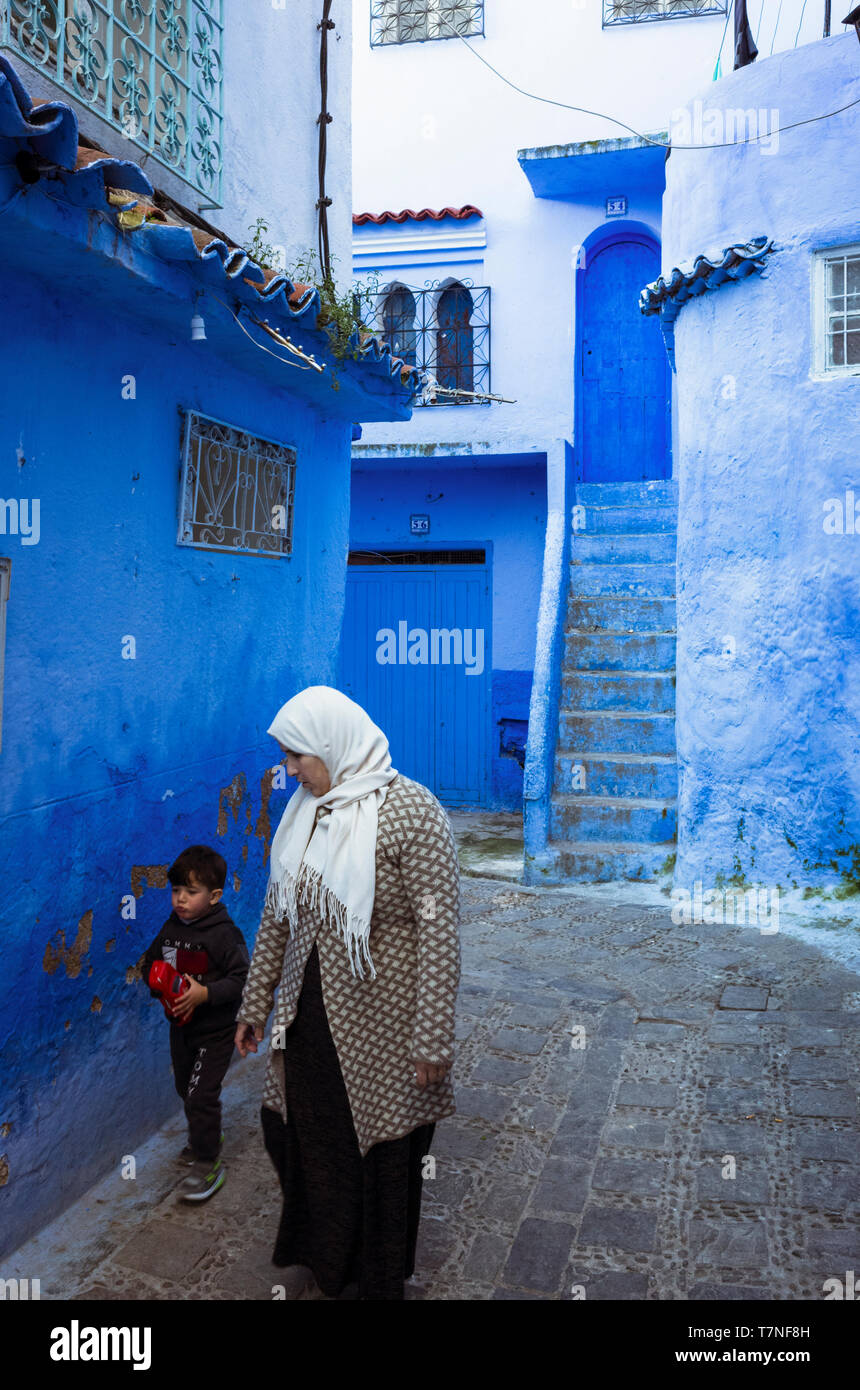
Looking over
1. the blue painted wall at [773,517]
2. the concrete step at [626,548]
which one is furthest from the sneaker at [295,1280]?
the concrete step at [626,548]

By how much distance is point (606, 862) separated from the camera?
26.8ft

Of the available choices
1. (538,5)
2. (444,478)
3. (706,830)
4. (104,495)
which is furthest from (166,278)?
(538,5)

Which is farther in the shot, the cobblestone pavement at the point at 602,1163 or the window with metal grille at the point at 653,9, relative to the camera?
the window with metal grille at the point at 653,9

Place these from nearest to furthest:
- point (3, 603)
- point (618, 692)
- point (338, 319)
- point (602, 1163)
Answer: point (3, 603), point (602, 1163), point (338, 319), point (618, 692)

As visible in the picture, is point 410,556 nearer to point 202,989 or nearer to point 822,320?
point 822,320

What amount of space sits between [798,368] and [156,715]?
5.09m

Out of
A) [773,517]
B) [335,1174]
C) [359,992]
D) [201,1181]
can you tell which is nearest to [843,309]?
[773,517]

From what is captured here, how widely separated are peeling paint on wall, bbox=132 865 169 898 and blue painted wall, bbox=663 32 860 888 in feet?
14.7

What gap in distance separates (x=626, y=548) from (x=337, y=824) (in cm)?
758

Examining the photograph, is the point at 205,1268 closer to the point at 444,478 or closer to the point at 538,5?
the point at 444,478

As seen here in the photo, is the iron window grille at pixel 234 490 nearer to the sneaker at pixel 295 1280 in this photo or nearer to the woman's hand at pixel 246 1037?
the woman's hand at pixel 246 1037

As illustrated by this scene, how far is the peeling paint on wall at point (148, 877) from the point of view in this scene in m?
4.17

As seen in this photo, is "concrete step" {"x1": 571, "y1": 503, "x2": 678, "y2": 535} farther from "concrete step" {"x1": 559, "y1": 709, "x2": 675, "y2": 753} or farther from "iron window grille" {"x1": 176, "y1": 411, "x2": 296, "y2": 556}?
"iron window grille" {"x1": 176, "y1": 411, "x2": 296, "y2": 556}

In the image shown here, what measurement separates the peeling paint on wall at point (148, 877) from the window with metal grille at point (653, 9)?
35.3 ft
